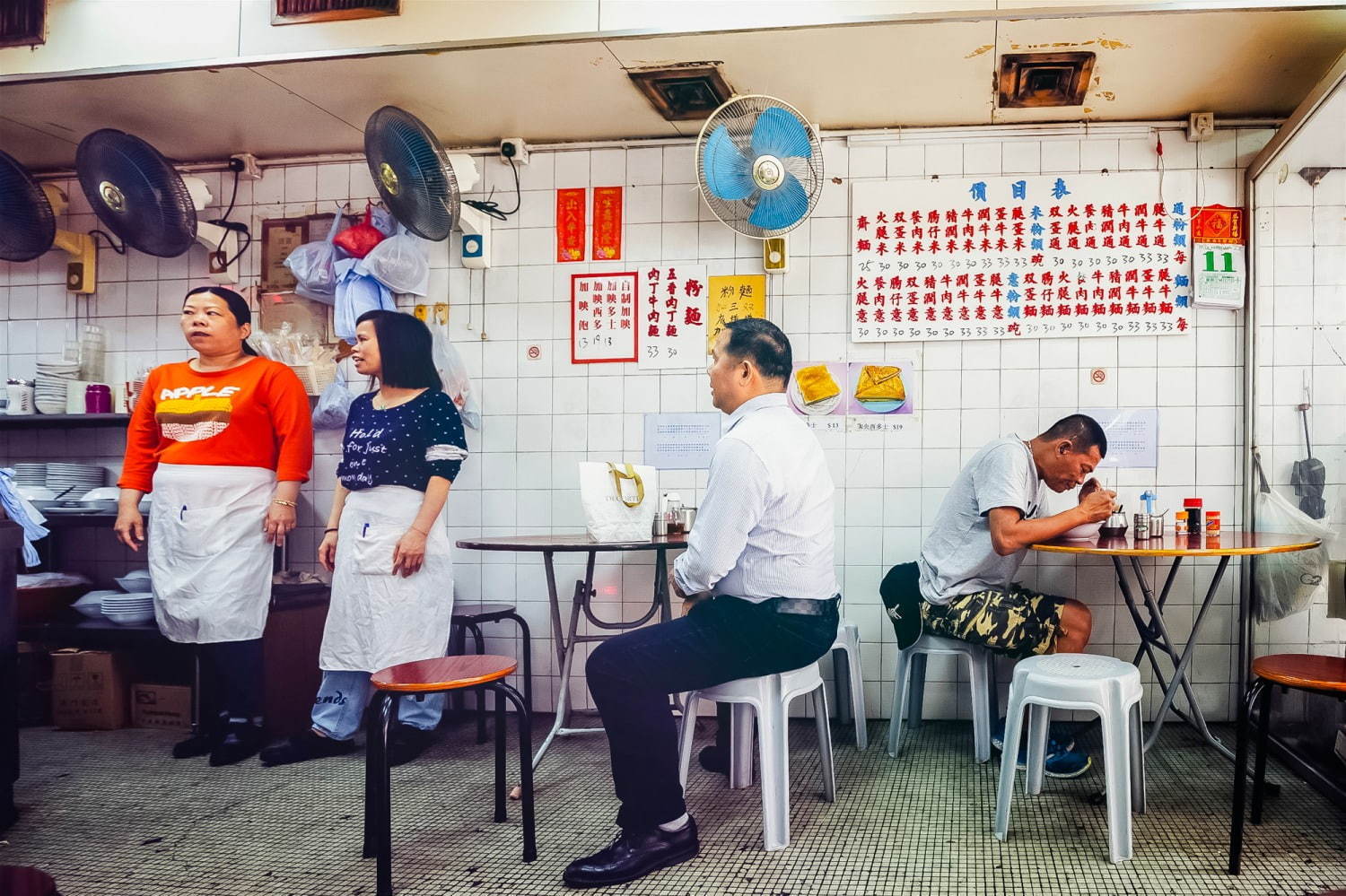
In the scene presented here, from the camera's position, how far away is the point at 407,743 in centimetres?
353

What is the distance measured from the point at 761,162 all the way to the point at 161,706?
3.57m

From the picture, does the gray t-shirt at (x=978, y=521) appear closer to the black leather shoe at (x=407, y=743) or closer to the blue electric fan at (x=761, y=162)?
the blue electric fan at (x=761, y=162)

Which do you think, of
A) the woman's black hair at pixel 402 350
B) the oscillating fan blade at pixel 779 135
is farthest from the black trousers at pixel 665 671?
the oscillating fan blade at pixel 779 135

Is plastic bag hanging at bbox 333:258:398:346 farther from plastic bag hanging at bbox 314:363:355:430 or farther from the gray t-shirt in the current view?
the gray t-shirt

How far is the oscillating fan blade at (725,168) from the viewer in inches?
138

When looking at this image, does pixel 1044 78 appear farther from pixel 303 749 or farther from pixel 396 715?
pixel 303 749

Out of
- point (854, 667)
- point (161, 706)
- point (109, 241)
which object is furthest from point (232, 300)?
point (854, 667)

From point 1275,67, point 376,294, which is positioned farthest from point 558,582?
point 1275,67

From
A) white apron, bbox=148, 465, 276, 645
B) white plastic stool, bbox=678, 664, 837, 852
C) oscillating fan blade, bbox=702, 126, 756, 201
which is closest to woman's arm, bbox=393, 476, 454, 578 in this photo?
white apron, bbox=148, 465, 276, 645

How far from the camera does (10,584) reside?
280 cm

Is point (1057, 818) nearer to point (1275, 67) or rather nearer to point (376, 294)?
point (1275, 67)

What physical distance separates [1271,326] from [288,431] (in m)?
4.07

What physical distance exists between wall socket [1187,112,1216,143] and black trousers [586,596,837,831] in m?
2.92

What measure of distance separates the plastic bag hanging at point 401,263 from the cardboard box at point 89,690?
212cm
